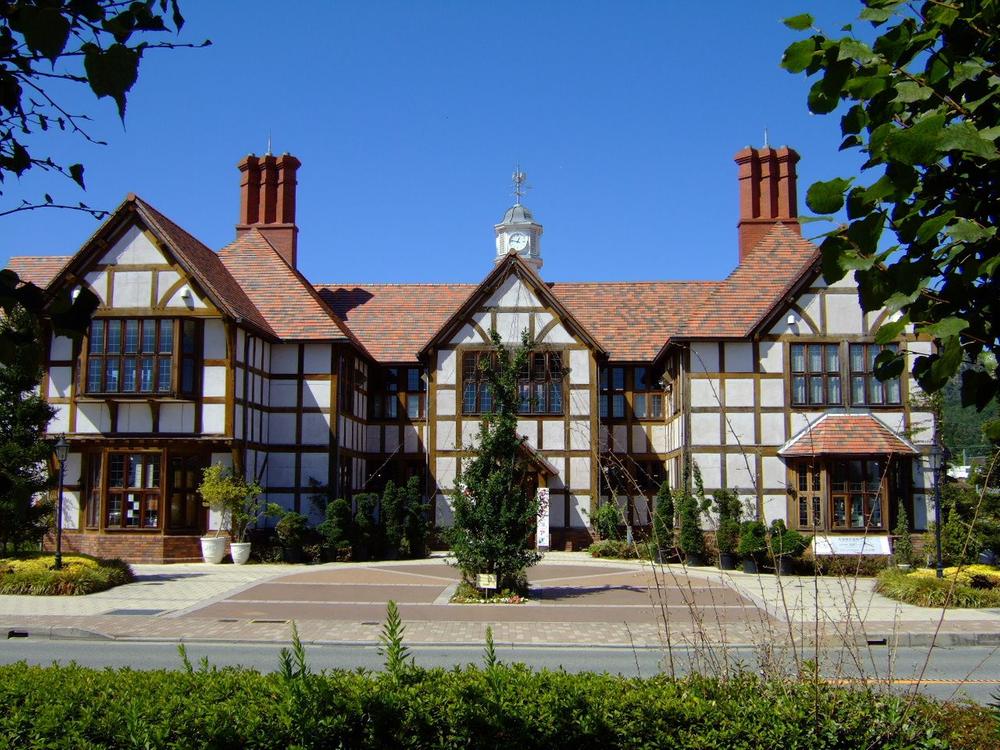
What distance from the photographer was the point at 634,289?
37.4 meters

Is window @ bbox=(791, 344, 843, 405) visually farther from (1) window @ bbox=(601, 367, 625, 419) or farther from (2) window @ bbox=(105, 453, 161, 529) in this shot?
(2) window @ bbox=(105, 453, 161, 529)

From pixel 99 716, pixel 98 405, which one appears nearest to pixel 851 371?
pixel 98 405

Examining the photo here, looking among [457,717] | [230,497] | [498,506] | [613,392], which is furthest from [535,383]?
[457,717]

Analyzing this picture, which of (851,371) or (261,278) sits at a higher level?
(261,278)

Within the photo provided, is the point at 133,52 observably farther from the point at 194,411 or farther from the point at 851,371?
the point at 851,371

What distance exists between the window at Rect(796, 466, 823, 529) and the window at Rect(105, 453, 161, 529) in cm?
1837

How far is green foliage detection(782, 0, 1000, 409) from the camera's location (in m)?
3.58

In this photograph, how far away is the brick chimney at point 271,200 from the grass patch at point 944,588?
77.5 feet

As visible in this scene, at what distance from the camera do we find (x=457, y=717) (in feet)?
19.8

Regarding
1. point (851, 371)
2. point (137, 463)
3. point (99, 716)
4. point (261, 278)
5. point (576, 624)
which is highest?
point (261, 278)

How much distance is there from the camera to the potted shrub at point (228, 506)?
2634cm

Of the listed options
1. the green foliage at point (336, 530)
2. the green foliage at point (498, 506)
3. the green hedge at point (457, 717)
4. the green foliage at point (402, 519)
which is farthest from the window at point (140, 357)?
the green hedge at point (457, 717)

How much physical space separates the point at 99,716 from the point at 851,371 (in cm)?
2622

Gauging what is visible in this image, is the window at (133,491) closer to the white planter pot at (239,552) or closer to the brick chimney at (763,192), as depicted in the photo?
the white planter pot at (239,552)
